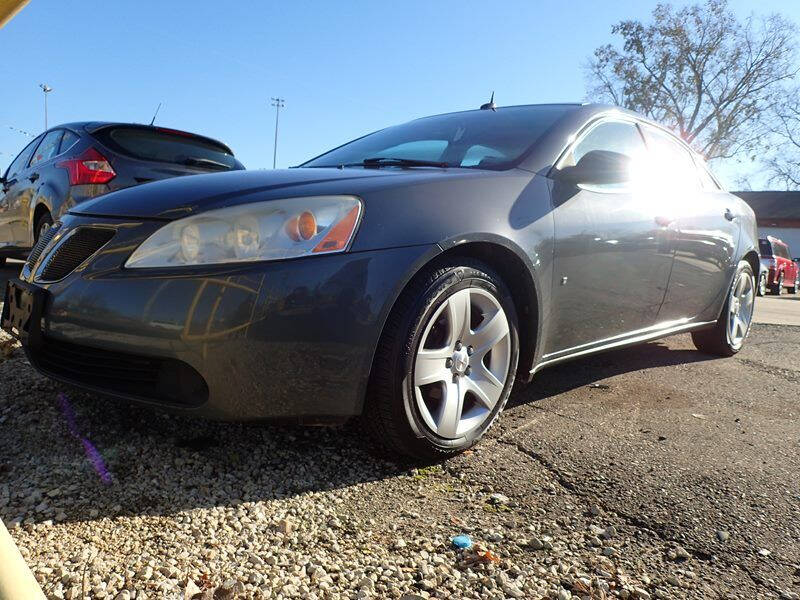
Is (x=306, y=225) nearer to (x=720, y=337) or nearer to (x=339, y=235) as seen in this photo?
(x=339, y=235)

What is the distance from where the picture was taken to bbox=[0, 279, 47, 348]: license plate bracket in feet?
6.50

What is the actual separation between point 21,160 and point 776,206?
44.2 meters

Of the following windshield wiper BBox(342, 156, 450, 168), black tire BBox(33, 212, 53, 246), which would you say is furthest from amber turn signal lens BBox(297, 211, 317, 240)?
black tire BBox(33, 212, 53, 246)

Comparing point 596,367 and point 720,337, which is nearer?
point 596,367

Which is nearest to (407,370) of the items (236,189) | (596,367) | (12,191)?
(236,189)

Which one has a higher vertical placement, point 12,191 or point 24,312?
point 12,191

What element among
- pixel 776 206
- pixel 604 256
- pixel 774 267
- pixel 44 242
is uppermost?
pixel 776 206

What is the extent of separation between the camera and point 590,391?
316cm

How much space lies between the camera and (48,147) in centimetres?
555

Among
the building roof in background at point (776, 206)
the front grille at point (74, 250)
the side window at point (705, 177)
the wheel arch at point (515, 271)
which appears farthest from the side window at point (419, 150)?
the building roof in background at point (776, 206)

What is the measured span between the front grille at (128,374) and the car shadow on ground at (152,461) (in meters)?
0.24

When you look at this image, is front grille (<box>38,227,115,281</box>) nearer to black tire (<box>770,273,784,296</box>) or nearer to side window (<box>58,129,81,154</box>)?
side window (<box>58,129,81,154</box>)

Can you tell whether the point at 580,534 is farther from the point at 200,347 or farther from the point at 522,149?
the point at 522,149

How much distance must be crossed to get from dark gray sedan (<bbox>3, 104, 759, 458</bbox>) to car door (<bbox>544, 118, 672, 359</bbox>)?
0.01 metres
